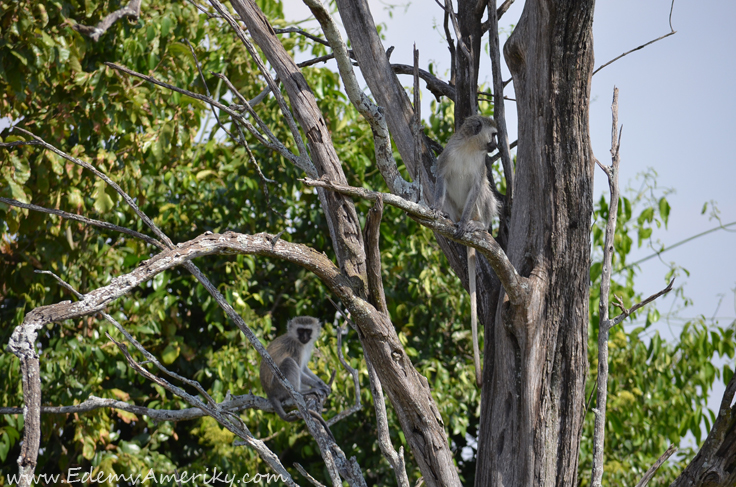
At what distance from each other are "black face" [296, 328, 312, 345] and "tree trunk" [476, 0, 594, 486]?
2.45m

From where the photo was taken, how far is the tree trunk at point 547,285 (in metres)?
2.73

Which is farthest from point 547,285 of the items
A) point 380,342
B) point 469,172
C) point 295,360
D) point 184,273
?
point 184,273

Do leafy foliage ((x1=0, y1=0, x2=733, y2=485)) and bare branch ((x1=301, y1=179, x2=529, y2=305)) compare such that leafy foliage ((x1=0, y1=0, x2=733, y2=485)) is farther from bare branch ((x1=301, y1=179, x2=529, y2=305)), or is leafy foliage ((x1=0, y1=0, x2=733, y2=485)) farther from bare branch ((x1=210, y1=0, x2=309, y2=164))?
bare branch ((x1=301, y1=179, x2=529, y2=305))

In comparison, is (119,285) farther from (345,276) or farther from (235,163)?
(235,163)

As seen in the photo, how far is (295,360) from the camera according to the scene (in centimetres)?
501

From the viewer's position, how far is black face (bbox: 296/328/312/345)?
5.19 meters

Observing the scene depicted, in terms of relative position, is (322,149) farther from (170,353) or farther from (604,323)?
(170,353)

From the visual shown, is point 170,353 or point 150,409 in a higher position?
point 170,353

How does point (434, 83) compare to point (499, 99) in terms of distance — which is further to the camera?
point (434, 83)

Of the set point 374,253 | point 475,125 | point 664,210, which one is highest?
point 664,210

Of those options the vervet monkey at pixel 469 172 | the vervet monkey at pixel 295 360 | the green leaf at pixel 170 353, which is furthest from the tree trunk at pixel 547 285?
the green leaf at pixel 170 353

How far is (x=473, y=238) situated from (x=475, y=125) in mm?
1806

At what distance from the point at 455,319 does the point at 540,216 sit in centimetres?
355

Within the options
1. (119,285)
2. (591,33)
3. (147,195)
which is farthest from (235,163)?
(119,285)
